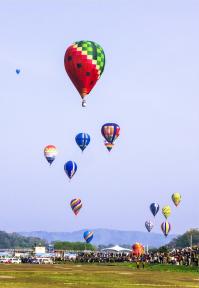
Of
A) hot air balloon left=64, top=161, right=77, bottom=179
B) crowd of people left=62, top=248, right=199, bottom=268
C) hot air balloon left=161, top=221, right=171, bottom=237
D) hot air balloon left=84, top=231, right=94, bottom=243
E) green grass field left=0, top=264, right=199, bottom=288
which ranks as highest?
hot air balloon left=64, top=161, right=77, bottom=179

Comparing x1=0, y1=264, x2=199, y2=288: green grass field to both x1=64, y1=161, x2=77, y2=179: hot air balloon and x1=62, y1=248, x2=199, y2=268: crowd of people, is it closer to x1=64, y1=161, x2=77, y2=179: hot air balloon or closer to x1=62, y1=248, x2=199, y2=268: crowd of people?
x1=62, y1=248, x2=199, y2=268: crowd of people

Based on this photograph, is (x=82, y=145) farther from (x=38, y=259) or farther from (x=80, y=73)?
(x=80, y=73)

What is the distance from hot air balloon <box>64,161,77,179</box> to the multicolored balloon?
12.0 metres

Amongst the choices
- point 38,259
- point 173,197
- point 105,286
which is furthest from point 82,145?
point 105,286

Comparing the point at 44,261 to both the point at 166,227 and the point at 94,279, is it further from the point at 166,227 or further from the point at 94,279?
the point at 94,279

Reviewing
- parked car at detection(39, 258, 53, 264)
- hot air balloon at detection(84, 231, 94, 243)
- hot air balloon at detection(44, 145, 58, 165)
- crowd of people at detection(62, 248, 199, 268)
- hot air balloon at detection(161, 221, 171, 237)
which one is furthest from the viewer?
hot air balloon at detection(84, 231, 94, 243)

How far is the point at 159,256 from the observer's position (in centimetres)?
8919

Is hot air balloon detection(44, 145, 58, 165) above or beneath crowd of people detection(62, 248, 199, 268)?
above

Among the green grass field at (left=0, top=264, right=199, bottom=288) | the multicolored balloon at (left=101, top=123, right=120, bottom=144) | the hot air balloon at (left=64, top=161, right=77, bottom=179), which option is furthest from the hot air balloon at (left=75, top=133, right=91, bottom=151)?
the green grass field at (left=0, top=264, right=199, bottom=288)

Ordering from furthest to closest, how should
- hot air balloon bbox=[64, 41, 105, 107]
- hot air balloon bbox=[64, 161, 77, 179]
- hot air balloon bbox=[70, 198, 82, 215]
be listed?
1. hot air balloon bbox=[70, 198, 82, 215]
2. hot air balloon bbox=[64, 161, 77, 179]
3. hot air balloon bbox=[64, 41, 105, 107]

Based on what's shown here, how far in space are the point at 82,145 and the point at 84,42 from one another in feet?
116

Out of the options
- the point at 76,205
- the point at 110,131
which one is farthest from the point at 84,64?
the point at 76,205

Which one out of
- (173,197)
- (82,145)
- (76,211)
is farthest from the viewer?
(173,197)

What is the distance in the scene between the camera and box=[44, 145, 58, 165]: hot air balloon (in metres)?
113
